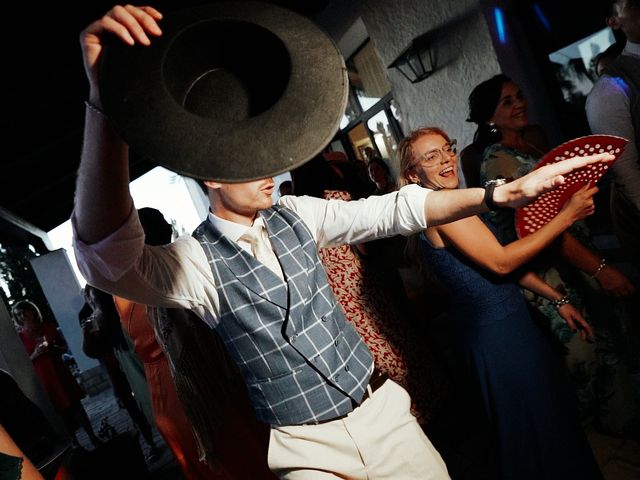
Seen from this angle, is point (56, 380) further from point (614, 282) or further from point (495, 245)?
point (614, 282)

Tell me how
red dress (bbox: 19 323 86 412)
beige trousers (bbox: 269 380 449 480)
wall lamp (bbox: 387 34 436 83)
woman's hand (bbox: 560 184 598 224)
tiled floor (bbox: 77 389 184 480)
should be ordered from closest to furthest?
beige trousers (bbox: 269 380 449 480) < woman's hand (bbox: 560 184 598 224) < tiled floor (bbox: 77 389 184 480) < red dress (bbox: 19 323 86 412) < wall lamp (bbox: 387 34 436 83)

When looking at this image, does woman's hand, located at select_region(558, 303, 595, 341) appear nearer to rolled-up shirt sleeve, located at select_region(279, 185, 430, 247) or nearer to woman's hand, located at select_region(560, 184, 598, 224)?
woman's hand, located at select_region(560, 184, 598, 224)

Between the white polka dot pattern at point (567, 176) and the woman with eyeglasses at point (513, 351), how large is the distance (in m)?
0.04

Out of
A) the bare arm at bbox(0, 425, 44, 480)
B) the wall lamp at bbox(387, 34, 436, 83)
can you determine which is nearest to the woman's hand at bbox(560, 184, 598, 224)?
the bare arm at bbox(0, 425, 44, 480)

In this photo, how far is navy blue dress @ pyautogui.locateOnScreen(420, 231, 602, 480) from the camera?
166 centimetres

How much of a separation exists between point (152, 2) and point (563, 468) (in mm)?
4831

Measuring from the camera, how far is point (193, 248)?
1.26m

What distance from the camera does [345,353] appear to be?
1325 millimetres

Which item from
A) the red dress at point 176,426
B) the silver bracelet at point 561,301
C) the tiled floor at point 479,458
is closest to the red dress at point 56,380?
the tiled floor at point 479,458

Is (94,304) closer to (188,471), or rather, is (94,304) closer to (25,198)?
(188,471)

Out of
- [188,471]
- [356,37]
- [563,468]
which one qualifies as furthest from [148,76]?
[356,37]

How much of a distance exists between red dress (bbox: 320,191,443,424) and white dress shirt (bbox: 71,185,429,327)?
2.02 ft

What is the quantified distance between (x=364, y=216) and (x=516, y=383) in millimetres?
953

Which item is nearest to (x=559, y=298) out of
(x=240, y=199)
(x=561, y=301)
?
(x=561, y=301)
